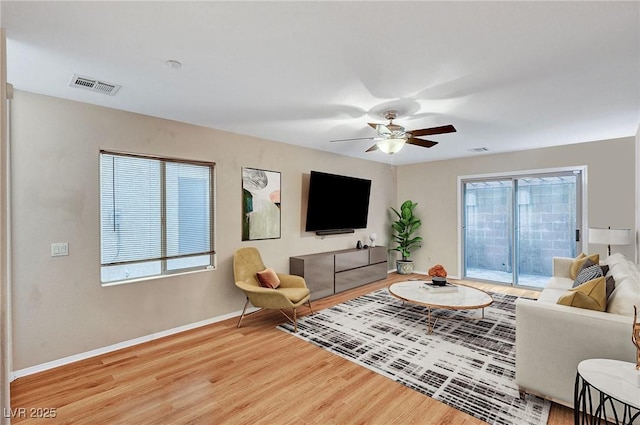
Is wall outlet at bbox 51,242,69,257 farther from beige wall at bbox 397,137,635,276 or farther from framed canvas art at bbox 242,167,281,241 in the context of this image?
beige wall at bbox 397,137,635,276

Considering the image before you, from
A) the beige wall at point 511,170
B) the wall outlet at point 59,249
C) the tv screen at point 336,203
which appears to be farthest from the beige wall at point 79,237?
the beige wall at point 511,170

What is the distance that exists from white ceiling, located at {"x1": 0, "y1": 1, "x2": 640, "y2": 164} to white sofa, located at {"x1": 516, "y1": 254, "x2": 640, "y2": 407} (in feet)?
5.84

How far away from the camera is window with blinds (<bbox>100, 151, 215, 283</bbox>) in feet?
10.7

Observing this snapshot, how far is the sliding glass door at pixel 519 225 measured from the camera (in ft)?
17.2

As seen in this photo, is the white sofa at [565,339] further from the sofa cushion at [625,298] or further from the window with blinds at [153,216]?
the window with blinds at [153,216]

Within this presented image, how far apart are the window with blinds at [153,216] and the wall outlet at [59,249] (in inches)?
12.0

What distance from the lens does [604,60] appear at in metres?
2.23

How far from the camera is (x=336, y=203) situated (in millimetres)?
5617

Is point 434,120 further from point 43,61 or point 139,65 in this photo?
point 43,61

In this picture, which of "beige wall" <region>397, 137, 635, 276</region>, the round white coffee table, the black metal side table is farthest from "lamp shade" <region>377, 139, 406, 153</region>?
"beige wall" <region>397, 137, 635, 276</region>

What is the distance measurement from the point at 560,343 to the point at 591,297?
43 centimetres

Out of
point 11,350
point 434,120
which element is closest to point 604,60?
point 434,120

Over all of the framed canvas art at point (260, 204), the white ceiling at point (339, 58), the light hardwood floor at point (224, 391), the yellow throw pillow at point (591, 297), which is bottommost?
the light hardwood floor at point (224, 391)

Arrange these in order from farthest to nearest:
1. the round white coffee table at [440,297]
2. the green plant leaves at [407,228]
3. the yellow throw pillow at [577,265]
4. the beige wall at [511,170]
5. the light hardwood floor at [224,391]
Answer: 1. the green plant leaves at [407,228]
2. the beige wall at [511,170]
3. the yellow throw pillow at [577,265]
4. the round white coffee table at [440,297]
5. the light hardwood floor at [224,391]
